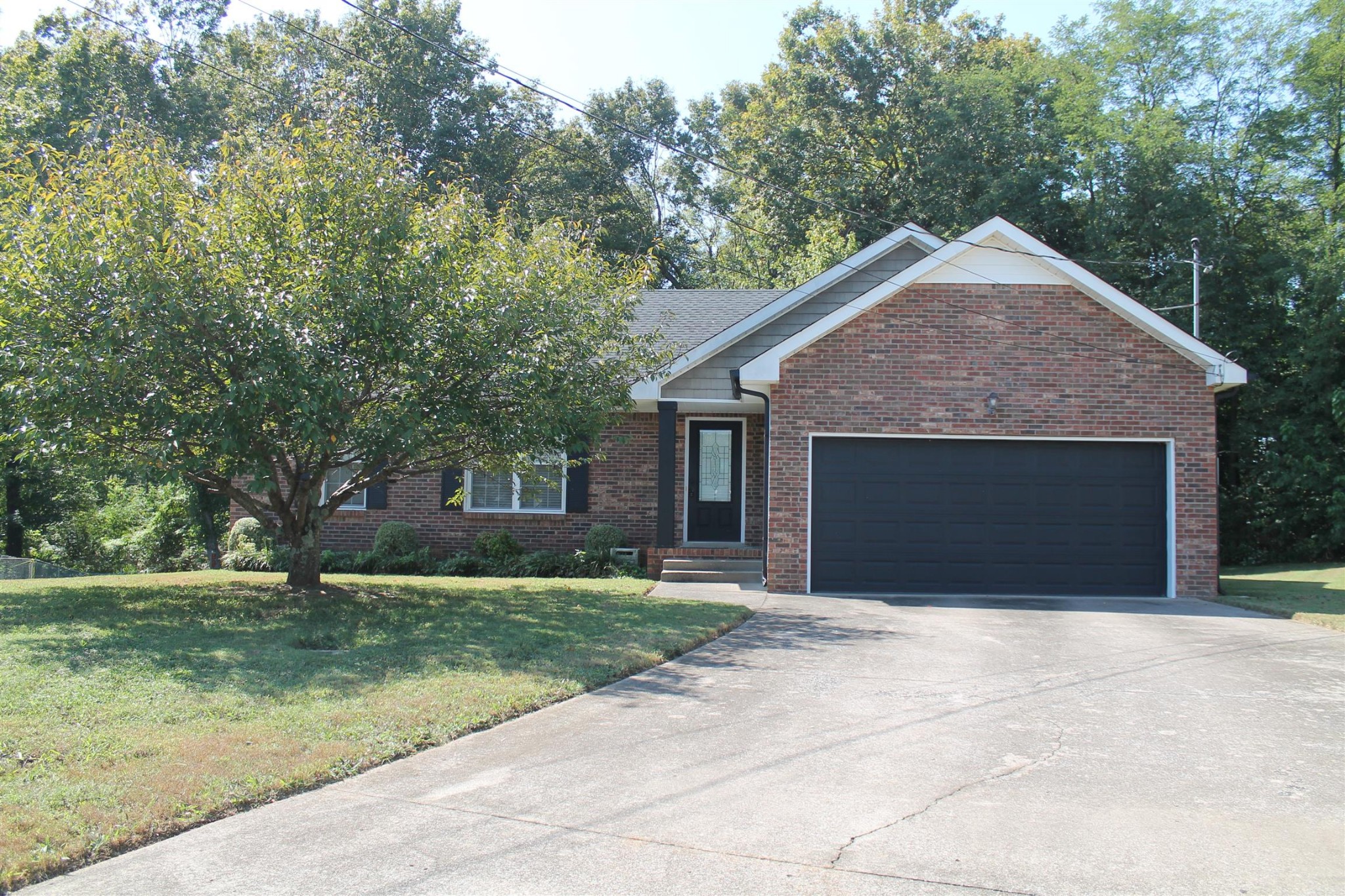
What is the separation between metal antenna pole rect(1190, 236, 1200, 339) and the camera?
69.8ft

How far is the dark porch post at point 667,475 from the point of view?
52.4 ft

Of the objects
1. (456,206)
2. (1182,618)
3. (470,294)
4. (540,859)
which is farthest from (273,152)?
(1182,618)

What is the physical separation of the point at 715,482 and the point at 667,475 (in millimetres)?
1827

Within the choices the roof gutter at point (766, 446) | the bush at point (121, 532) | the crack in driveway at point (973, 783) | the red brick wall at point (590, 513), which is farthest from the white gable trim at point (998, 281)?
the bush at point (121, 532)

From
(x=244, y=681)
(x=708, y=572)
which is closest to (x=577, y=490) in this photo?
(x=708, y=572)

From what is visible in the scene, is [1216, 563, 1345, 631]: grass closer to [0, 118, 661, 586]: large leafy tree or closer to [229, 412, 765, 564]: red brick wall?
[229, 412, 765, 564]: red brick wall

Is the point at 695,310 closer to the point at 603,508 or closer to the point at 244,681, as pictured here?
the point at 603,508

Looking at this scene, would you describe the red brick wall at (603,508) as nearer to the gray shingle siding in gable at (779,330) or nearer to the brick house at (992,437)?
the gray shingle siding in gable at (779,330)

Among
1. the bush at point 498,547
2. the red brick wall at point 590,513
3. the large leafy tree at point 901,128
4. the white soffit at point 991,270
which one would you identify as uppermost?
the large leafy tree at point 901,128

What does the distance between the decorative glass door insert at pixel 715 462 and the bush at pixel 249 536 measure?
24.7 ft

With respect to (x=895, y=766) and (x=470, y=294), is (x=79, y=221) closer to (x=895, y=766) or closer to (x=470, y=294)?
(x=470, y=294)

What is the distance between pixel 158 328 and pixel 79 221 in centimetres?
141

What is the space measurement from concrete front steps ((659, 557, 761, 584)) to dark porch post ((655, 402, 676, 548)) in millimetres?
429

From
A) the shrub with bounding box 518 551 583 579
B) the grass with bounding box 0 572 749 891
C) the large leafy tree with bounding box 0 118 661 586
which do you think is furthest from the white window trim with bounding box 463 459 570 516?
the large leafy tree with bounding box 0 118 661 586
